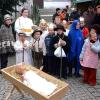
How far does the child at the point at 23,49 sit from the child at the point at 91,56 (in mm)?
1460

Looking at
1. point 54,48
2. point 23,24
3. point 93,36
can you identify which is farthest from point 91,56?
point 23,24

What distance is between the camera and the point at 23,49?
9188mm

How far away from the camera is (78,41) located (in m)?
9.20

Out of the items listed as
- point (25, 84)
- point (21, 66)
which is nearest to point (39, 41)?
point (21, 66)

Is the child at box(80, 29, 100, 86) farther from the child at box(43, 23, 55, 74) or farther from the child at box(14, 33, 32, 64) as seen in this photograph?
the child at box(14, 33, 32, 64)

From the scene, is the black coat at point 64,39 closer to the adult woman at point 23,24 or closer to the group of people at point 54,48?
the group of people at point 54,48

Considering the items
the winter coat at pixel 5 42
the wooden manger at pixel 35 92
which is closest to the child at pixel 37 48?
the winter coat at pixel 5 42

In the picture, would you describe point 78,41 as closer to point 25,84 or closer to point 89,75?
point 89,75

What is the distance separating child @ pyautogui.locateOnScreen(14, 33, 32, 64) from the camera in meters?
9.13

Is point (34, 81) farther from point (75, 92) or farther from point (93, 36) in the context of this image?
point (93, 36)

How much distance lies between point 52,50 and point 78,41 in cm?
72

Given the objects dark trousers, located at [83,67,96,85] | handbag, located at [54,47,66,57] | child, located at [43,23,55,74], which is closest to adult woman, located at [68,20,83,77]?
handbag, located at [54,47,66,57]

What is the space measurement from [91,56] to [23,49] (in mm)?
1812

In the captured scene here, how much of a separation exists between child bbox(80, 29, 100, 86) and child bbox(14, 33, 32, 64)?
1.46m
